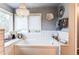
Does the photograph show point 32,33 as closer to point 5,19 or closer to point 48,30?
point 48,30

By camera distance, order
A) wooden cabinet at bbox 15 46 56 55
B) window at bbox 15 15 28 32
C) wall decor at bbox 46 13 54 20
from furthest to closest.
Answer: wall decor at bbox 46 13 54 20 → window at bbox 15 15 28 32 → wooden cabinet at bbox 15 46 56 55

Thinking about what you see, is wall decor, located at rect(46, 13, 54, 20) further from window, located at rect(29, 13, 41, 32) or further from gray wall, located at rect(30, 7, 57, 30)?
window, located at rect(29, 13, 41, 32)

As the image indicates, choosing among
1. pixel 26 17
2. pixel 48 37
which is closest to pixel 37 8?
pixel 26 17

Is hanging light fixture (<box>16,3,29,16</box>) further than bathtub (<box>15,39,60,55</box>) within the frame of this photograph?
Yes

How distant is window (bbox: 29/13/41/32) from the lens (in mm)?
3602

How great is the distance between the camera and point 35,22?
143 inches

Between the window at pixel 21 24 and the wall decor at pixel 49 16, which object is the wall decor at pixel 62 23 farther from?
the window at pixel 21 24

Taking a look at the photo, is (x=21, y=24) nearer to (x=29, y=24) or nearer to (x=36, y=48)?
(x=29, y=24)

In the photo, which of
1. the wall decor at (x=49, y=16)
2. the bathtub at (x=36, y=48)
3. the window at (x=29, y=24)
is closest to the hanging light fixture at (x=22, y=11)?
the window at (x=29, y=24)

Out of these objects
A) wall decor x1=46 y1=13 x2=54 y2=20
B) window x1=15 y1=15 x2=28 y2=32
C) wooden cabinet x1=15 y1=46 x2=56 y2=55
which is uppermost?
wall decor x1=46 y1=13 x2=54 y2=20

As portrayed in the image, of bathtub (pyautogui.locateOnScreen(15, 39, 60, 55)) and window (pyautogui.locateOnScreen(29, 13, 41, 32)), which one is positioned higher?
window (pyautogui.locateOnScreen(29, 13, 41, 32))

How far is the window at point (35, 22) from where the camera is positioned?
11.8 feet

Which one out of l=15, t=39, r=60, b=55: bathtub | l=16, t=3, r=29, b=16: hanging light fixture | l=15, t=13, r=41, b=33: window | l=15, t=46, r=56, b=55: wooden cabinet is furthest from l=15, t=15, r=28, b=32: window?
l=15, t=46, r=56, b=55: wooden cabinet

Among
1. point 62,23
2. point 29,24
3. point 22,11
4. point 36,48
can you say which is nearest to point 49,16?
point 62,23
